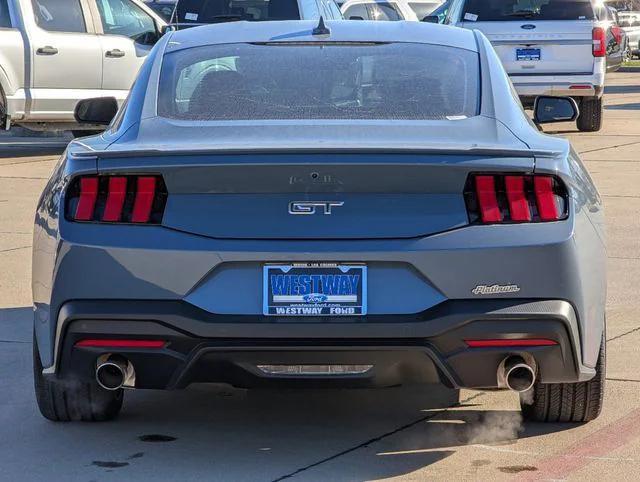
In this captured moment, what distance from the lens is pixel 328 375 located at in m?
4.70

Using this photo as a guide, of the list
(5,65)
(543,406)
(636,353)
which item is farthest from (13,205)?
(543,406)

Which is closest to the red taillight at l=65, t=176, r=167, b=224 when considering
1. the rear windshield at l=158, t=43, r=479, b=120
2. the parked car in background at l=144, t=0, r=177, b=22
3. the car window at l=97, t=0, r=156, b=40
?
the rear windshield at l=158, t=43, r=479, b=120

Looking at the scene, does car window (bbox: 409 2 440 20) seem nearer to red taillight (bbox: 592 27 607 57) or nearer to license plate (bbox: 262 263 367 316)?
red taillight (bbox: 592 27 607 57)

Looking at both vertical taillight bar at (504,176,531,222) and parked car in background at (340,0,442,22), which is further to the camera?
parked car in background at (340,0,442,22)

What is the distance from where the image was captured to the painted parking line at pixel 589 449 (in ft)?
15.9

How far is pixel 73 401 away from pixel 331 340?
1281 millimetres

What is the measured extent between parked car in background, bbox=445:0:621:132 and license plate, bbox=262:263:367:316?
521 inches

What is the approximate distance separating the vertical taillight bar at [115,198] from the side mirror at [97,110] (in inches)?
69.9

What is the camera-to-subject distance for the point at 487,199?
4625 millimetres

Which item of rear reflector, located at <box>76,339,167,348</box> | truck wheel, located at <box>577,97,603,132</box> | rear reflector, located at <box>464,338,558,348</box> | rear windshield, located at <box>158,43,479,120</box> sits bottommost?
truck wheel, located at <box>577,97,603,132</box>

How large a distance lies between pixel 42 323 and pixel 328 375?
100 cm

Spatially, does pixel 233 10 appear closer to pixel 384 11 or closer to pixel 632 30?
pixel 384 11

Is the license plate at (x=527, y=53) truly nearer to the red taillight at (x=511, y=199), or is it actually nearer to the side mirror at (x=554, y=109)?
the side mirror at (x=554, y=109)

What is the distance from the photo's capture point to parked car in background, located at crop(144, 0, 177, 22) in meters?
23.0
